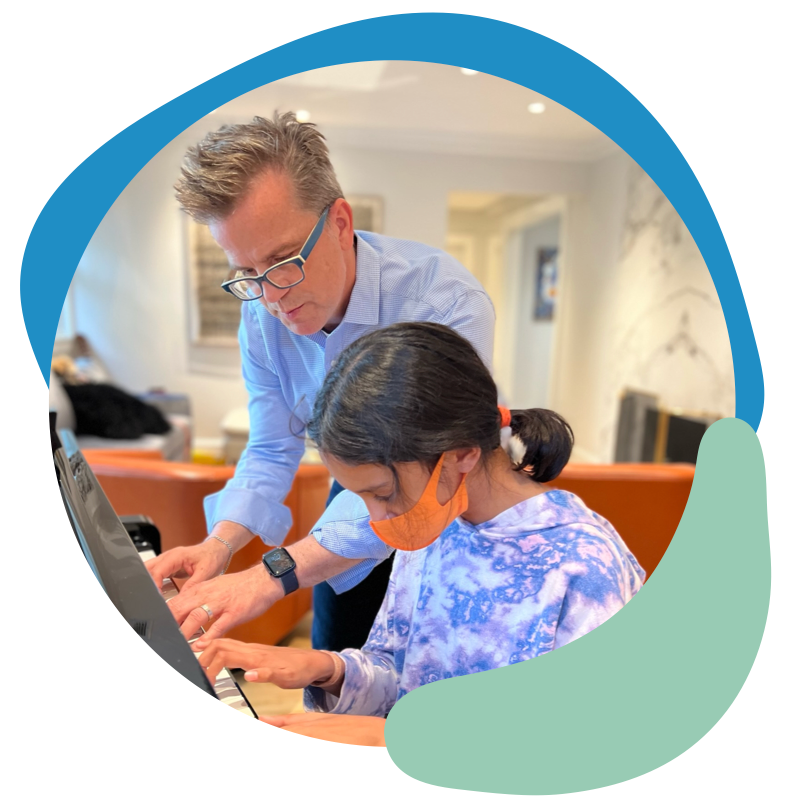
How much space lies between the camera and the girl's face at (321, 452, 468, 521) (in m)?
0.81

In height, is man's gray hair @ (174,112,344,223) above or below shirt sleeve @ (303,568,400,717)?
above

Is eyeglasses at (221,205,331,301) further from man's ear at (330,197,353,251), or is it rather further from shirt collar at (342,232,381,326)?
shirt collar at (342,232,381,326)

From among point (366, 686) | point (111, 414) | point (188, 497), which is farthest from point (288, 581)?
point (111, 414)

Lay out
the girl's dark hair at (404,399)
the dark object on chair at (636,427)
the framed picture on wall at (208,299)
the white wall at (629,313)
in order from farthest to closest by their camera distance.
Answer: the framed picture on wall at (208,299) < the dark object on chair at (636,427) < the white wall at (629,313) < the girl's dark hair at (404,399)

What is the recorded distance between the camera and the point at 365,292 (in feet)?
3.29

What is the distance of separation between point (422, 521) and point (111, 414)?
13.3 ft

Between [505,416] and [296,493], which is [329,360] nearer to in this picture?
[505,416]

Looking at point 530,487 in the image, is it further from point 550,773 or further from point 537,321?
point 537,321

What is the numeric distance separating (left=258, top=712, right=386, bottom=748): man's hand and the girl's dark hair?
12.9 inches

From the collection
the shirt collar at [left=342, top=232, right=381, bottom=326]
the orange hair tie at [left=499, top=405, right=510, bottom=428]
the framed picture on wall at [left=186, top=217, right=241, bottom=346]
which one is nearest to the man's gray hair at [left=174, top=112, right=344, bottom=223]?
the shirt collar at [left=342, top=232, right=381, bottom=326]

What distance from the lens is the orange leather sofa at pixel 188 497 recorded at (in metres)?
2.13

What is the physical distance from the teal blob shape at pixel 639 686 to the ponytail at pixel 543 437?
0.95ft

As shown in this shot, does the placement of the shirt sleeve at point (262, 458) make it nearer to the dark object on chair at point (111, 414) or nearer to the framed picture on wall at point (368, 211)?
the dark object on chair at point (111, 414)

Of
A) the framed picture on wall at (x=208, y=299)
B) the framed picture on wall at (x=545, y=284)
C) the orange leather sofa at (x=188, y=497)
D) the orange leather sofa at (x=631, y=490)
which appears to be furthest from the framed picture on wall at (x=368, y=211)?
the orange leather sofa at (x=631, y=490)
